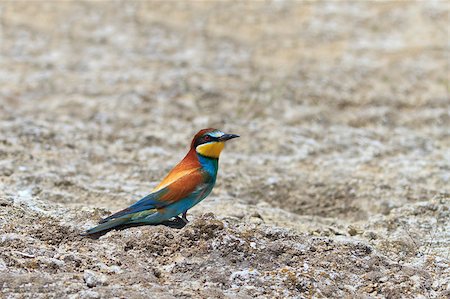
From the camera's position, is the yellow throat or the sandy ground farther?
the yellow throat

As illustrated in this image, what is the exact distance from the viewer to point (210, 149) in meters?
5.38

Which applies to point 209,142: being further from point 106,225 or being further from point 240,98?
point 240,98

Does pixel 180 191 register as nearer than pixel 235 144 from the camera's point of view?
Yes

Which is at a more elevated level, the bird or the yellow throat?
the yellow throat

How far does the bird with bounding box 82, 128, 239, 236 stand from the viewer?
5.12m

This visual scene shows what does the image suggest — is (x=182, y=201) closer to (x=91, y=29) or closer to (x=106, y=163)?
(x=106, y=163)

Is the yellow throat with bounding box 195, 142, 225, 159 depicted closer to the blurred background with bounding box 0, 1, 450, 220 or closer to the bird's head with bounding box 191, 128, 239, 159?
the bird's head with bounding box 191, 128, 239, 159

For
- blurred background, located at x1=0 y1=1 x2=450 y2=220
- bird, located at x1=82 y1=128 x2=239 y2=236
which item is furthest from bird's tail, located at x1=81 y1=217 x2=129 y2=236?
blurred background, located at x1=0 y1=1 x2=450 y2=220

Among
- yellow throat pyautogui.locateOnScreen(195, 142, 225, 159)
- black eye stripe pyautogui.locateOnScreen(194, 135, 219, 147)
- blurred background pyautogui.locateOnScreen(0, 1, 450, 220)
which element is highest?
black eye stripe pyautogui.locateOnScreen(194, 135, 219, 147)

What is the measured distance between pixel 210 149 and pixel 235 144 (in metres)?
3.60

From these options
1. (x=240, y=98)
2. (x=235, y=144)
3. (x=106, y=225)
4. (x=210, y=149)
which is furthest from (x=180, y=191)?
(x=240, y=98)

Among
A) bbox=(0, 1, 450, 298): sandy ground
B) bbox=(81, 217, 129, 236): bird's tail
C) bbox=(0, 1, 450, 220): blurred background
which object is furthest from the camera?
bbox=(0, 1, 450, 220): blurred background

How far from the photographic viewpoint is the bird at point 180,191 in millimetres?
5117

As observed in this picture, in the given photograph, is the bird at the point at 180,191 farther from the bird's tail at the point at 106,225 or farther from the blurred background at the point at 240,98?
the blurred background at the point at 240,98
